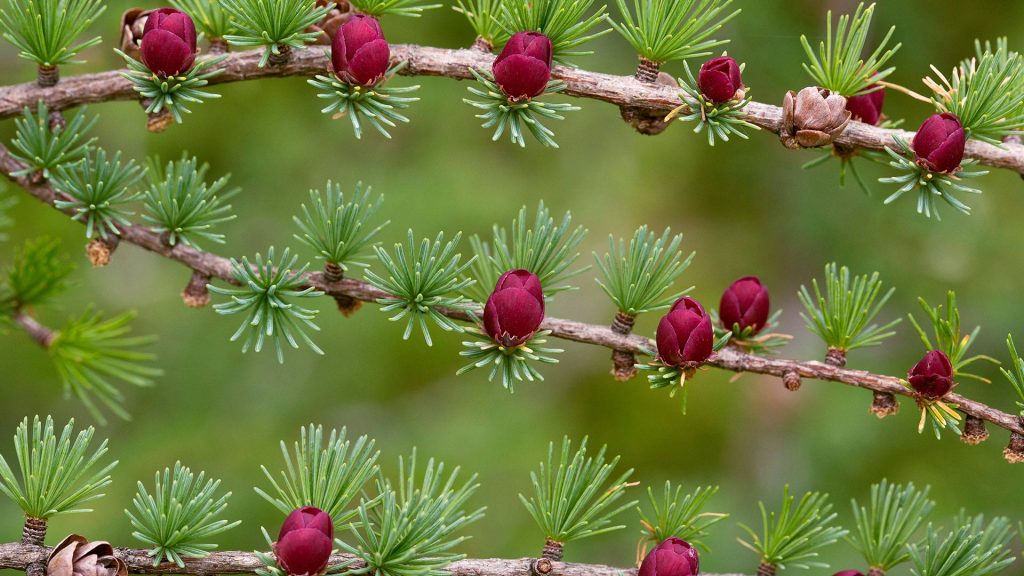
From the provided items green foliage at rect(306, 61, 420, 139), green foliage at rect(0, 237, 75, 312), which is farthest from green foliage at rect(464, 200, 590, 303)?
green foliage at rect(0, 237, 75, 312)

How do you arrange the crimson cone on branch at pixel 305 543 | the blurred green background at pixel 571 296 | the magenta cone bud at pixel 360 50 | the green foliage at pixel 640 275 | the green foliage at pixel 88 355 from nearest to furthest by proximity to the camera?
the crimson cone on branch at pixel 305 543 < the magenta cone bud at pixel 360 50 < the green foliage at pixel 640 275 < the green foliage at pixel 88 355 < the blurred green background at pixel 571 296

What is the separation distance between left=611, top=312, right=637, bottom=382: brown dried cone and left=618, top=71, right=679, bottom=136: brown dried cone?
7.5 inches

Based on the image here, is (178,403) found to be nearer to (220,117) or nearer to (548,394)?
(220,117)

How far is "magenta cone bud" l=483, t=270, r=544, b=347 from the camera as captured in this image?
0.90 metres


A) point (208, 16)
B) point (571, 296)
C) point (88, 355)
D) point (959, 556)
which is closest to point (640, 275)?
point (959, 556)

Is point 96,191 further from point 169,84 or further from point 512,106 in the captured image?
point 512,106

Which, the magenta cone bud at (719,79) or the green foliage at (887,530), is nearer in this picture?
the magenta cone bud at (719,79)

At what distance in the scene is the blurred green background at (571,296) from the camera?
2.18 metres

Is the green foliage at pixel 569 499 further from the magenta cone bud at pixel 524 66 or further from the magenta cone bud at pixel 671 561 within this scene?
the magenta cone bud at pixel 524 66

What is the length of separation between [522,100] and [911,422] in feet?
5.60

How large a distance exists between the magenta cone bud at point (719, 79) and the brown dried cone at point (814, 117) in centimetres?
5

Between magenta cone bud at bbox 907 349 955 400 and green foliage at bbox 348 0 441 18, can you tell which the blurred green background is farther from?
magenta cone bud at bbox 907 349 955 400

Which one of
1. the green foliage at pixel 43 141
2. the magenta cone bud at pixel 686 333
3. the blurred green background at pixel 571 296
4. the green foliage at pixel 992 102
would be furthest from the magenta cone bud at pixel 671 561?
the blurred green background at pixel 571 296

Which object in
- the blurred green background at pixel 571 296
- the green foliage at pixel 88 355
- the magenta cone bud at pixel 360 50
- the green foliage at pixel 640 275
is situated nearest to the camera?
the magenta cone bud at pixel 360 50
